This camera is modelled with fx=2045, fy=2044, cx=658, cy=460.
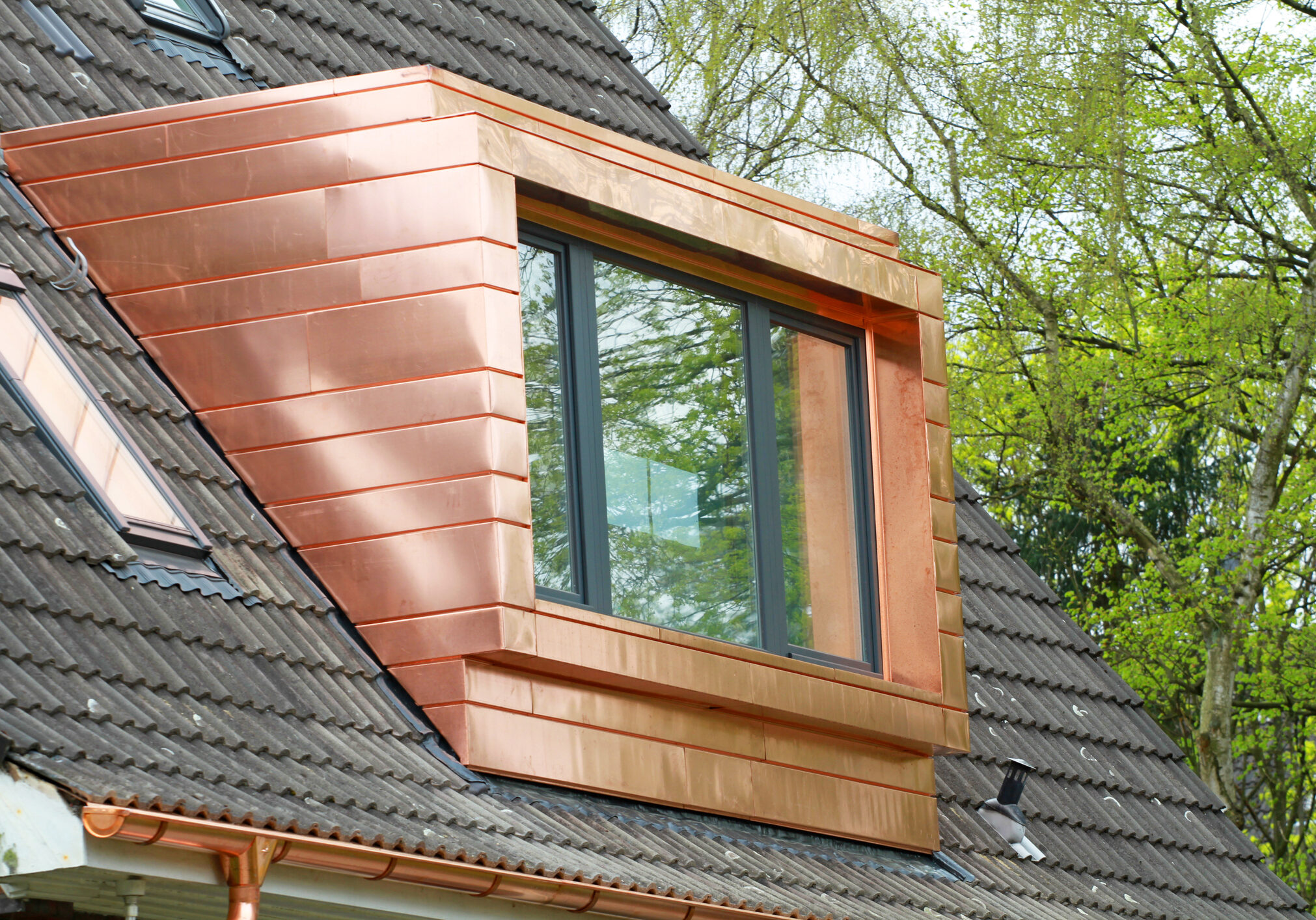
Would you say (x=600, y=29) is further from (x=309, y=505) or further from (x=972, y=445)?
(x=972, y=445)

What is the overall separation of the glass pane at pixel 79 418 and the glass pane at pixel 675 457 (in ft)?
5.39

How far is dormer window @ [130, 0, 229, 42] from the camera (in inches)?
296

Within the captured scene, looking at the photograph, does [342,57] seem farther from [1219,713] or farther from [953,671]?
[1219,713]

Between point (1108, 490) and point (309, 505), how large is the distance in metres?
17.0

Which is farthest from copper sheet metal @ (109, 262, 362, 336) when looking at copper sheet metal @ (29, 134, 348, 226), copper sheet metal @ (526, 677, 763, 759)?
copper sheet metal @ (526, 677, 763, 759)

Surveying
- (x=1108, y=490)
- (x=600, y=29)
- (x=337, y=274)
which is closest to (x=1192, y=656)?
(x=1108, y=490)

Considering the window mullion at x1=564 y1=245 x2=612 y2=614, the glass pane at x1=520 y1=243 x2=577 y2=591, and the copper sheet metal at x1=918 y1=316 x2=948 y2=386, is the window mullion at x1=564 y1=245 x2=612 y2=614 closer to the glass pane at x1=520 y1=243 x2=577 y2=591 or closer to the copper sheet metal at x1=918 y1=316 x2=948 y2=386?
the glass pane at x1=520 y1=243 x2=577 y2=591

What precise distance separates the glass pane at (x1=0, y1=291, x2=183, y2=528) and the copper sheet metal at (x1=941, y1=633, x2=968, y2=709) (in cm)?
307

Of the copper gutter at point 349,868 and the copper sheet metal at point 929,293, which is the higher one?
the copper sheet metal at point 929,293

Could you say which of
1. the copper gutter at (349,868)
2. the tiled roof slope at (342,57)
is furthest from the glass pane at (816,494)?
the copper gutter at (349,868)

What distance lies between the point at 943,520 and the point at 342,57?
2.97 m

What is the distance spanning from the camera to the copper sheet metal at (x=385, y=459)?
19.9 ft

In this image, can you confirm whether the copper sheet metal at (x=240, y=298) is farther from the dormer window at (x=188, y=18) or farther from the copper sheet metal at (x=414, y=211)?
the dormer window at (x=188, y=18)

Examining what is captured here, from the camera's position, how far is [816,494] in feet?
24.6
